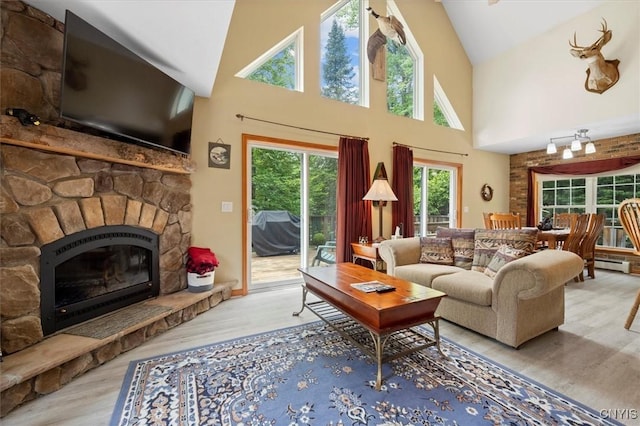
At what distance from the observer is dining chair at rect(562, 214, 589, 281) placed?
411 centimetres

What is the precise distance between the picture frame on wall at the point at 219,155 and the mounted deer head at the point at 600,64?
5.11 meters

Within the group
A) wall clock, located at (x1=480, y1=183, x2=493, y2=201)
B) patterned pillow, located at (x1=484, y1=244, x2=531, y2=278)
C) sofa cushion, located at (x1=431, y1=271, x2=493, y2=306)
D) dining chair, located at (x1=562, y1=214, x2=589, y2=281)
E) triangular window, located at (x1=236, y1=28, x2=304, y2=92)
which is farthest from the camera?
wall clock, located at (x1=480, y1=183, x2=493, y2=201)

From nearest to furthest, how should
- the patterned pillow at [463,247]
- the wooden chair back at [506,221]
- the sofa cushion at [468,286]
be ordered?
the sofa cushion at [468,286] < the patterned pillow at [463,247] < the wooden chair back at [506,221]

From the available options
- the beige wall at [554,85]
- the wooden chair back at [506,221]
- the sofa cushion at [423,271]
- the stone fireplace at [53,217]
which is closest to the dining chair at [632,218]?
the sofa cushion at [423,271]

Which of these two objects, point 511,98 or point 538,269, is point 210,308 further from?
point 511,98

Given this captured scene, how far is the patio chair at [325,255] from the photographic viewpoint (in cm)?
420

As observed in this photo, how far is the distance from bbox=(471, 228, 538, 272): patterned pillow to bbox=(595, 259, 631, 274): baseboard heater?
3608 millimetres

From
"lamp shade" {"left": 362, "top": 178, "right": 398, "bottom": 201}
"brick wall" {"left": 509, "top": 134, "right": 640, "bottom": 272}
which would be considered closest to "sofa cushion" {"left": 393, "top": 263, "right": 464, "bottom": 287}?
"lamp shade" {"left": 362, "top": 178, "right": 398, "bottom": 201}

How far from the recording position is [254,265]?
12.3ft

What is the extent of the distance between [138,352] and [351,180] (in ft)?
10.4

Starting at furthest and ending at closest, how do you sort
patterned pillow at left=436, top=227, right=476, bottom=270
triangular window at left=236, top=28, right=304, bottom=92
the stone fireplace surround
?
triangular window at left=236, top=28, right=304, bottom=92
patterned pillow at left=436, top=227, right=476, bottom=270
the stone fireplace surround

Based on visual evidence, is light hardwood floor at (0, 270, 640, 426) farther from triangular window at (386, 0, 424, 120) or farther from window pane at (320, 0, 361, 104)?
triangular window at (386, 0, 424, 120)

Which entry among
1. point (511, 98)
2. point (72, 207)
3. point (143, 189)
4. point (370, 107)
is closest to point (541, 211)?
point (511, 98)

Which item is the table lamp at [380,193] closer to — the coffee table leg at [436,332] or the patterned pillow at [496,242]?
the patterned pillow at [496,242]
